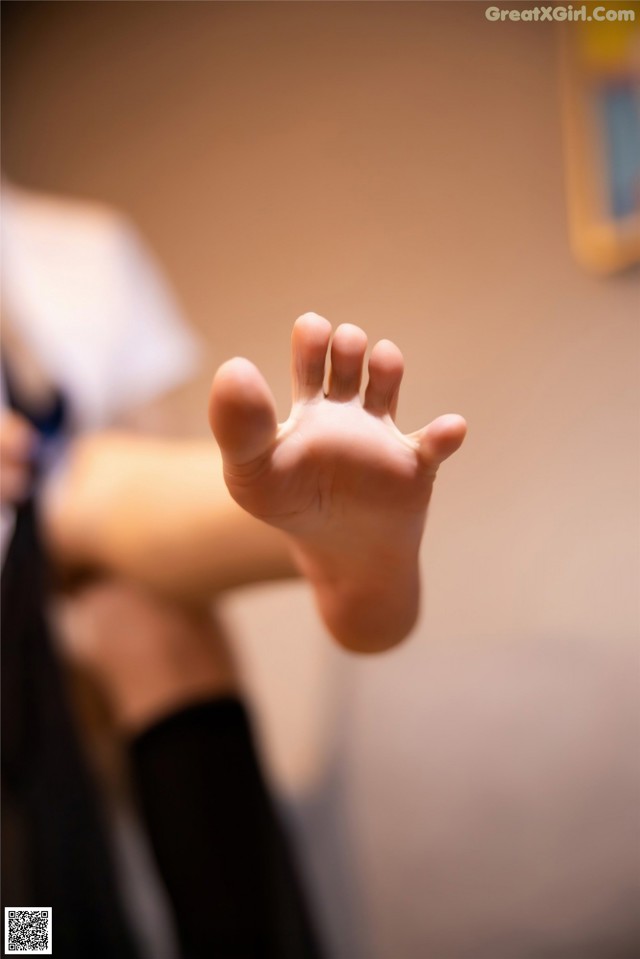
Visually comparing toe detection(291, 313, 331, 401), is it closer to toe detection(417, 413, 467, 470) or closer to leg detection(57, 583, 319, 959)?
toe detection(417, 413, 467, 470)

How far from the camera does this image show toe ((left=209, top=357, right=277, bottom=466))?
0.17 metres

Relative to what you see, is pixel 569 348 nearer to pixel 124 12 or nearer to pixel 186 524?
pixel 186 524

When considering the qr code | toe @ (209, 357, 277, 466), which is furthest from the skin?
the qr code

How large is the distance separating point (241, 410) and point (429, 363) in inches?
6.5

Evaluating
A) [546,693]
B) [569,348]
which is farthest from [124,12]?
[546,693]

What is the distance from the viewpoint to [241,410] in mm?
171

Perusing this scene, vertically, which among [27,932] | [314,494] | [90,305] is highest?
[90,305]

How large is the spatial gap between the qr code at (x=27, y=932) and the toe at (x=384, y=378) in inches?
9.7

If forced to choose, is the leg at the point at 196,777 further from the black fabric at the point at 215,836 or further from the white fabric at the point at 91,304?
the white fabric at the point at 91,304

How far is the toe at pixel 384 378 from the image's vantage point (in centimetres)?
19

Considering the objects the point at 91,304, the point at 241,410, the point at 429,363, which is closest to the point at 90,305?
the point at 91,304

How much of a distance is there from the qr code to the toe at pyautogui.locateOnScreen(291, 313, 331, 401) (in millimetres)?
242

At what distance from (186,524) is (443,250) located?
17 centimetres

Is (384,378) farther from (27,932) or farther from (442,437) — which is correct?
(27,932)
